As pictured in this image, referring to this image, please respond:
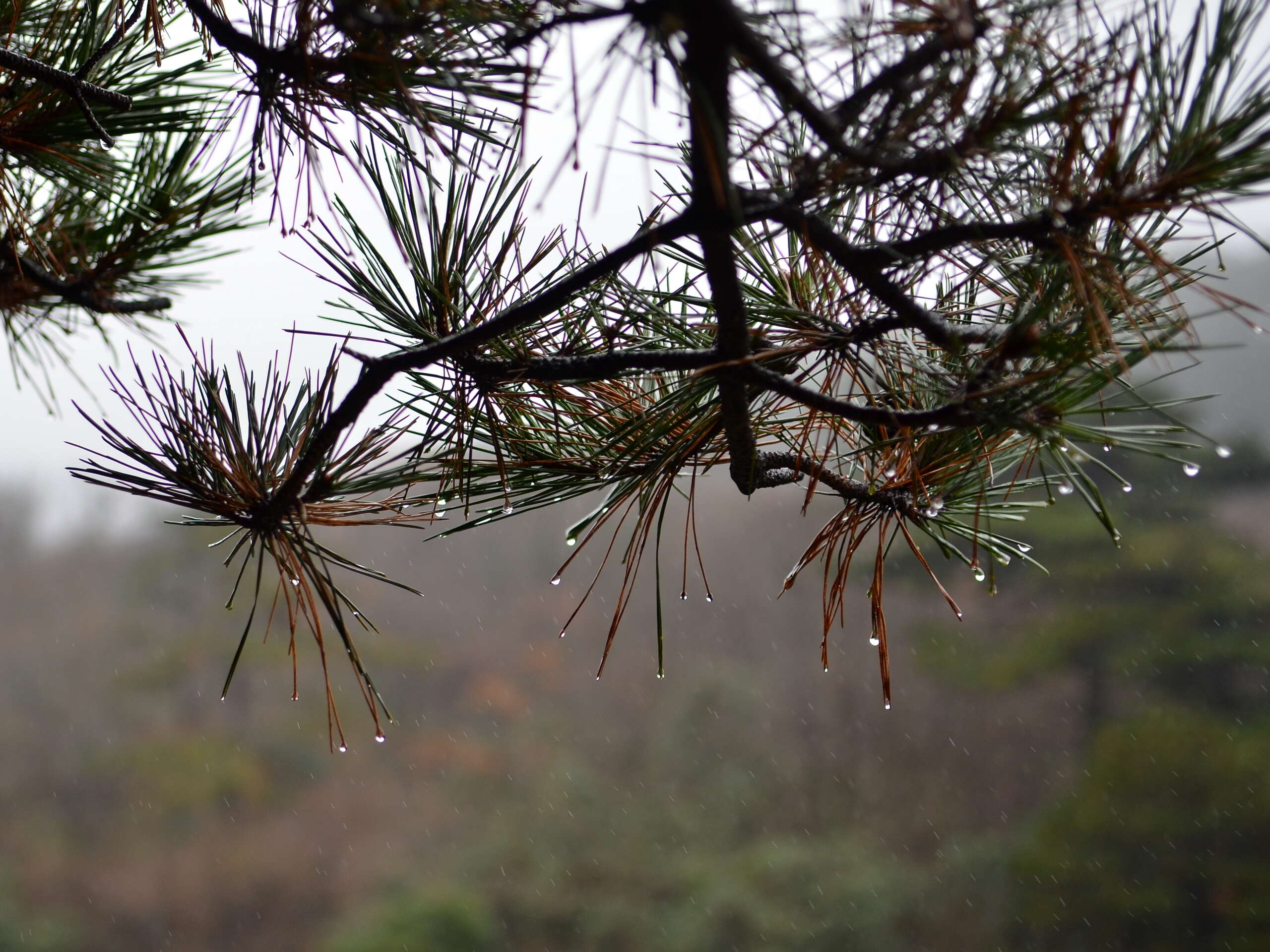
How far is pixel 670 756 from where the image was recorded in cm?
386

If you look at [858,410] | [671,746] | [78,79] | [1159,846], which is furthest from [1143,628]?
[78,79]

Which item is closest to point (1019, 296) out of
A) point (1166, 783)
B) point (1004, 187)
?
point (1004, 187)

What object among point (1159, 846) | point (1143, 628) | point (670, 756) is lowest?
point (1159, 846)

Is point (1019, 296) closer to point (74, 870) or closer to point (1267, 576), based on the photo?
point (1267, 576)

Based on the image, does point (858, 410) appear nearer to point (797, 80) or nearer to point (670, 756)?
point (797, 80)

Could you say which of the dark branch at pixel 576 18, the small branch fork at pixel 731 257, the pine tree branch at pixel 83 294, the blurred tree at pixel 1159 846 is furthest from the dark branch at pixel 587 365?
the blurred tree at pixel 1159 846

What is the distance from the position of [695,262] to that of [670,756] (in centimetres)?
365

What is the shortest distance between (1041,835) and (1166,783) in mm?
452

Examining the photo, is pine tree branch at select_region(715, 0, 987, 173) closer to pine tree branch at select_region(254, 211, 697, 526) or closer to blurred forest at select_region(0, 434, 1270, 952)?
pine tree branch at select_region(254, 211, 697, 526)

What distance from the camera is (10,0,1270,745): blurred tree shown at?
0.28 m

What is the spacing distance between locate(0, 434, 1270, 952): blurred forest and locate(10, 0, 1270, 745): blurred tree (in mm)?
3234

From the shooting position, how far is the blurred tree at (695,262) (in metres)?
0.28

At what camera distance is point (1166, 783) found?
302 centimetres

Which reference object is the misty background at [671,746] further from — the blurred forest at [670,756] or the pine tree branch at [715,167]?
the pine tree branch at [715,167]
